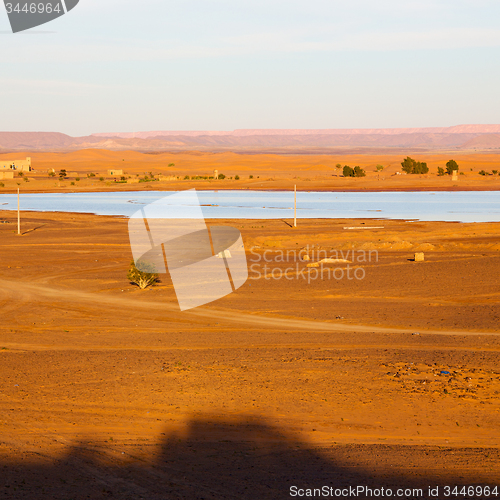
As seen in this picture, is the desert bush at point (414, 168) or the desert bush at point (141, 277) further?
the desert bush at point (414, 168)

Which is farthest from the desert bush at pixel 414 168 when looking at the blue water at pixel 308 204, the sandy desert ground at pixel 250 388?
the sandy desert ground at pixel 250 388

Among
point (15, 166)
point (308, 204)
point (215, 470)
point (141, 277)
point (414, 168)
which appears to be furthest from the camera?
point (15, 166)

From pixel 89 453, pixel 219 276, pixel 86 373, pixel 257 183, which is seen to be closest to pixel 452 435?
pixel 89 453

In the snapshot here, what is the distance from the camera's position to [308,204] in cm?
5519

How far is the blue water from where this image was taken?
45.0 m

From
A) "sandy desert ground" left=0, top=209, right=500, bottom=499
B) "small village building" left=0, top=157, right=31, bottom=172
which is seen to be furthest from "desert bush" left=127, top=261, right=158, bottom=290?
"small village building" left=0, top=157, right=31, bottom=172

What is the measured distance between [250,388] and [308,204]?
153 ft

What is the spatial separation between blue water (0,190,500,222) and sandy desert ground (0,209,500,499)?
25.7 meters

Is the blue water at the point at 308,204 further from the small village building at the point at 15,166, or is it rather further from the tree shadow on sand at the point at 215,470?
the small village building at the point at 15,166

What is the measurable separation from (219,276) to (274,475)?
14.2m

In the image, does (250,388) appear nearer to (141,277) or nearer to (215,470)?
(215,470)

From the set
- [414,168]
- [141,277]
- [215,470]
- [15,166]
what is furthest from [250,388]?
[15,166]

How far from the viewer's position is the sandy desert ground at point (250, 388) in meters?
6.45

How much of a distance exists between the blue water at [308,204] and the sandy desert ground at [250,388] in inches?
1010
